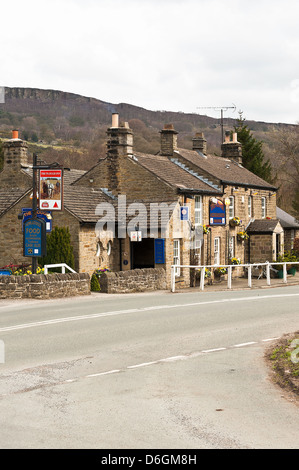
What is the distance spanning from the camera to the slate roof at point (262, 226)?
131 feet

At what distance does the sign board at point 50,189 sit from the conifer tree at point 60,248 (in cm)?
292

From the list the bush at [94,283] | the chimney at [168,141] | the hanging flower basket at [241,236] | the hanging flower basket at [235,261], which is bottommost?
the bush at [94,283]

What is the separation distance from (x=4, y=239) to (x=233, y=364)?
19930mm

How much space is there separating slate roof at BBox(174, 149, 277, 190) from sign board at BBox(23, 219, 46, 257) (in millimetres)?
16004

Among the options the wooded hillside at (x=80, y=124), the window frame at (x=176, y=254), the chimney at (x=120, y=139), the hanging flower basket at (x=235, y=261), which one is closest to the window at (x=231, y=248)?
the hanging flower basket at (x=235, y=261)

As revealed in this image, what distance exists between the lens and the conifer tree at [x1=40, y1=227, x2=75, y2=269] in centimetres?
2714

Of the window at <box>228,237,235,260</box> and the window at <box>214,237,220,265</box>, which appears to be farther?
the window at <box>228,237,235,260</box>

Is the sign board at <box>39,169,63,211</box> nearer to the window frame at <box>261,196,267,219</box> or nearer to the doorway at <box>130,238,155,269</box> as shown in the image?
the doorway at <box>130,238,155,269</box>

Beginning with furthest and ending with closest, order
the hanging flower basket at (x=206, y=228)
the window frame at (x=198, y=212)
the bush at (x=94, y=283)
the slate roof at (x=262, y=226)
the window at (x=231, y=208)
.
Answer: the slate roof at (x=262, y=226) → the window at (x=231, y=208) → the hanging flower basket at (x=206, y=228) → the window frame at (x=198, y=212) → the bush at (x=94, y=283)

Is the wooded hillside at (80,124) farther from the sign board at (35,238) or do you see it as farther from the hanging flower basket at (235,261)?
the sign board at (35,238)

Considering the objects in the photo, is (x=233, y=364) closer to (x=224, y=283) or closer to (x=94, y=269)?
(x=94, y=269)

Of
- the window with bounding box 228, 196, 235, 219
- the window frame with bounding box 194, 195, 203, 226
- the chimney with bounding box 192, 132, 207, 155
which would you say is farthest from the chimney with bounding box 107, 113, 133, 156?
the chimney with bounding box 192, 132, 207, 155

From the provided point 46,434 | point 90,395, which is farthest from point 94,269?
point 46,434

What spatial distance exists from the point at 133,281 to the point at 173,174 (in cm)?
996
